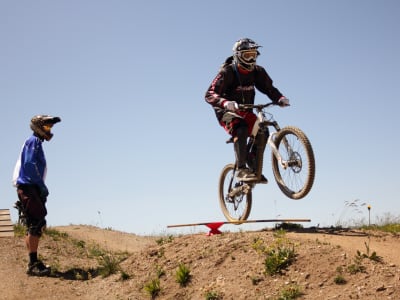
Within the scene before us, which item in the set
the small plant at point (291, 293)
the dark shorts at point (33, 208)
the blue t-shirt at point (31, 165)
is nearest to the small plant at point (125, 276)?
the dark shorts at point (33, 208)

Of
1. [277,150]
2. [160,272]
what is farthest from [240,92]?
[160,272]

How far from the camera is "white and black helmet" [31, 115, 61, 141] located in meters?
10.3

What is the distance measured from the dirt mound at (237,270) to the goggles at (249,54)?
3505 millimetres

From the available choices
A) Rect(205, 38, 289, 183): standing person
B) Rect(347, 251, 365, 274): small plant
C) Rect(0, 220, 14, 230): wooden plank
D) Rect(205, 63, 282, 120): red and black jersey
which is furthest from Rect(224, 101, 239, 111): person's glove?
Rect(0, 220, 14, 230): wooden plank

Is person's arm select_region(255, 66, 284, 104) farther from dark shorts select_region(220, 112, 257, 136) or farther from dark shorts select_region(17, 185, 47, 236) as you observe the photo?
dark shorts select_region(17, 185, 47, 236)

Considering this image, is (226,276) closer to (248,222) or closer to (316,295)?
(316,295)

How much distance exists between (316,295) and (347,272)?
64 centimetres

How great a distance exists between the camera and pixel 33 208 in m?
9.98

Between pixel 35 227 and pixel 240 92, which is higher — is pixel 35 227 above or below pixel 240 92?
below

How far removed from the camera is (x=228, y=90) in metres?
10.3

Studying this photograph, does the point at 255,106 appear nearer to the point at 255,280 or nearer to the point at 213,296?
the point at 255,280

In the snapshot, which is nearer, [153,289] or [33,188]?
[153,289]

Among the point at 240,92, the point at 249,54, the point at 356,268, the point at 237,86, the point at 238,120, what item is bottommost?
the point at 356,268

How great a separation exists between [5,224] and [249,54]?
28.4 feet
